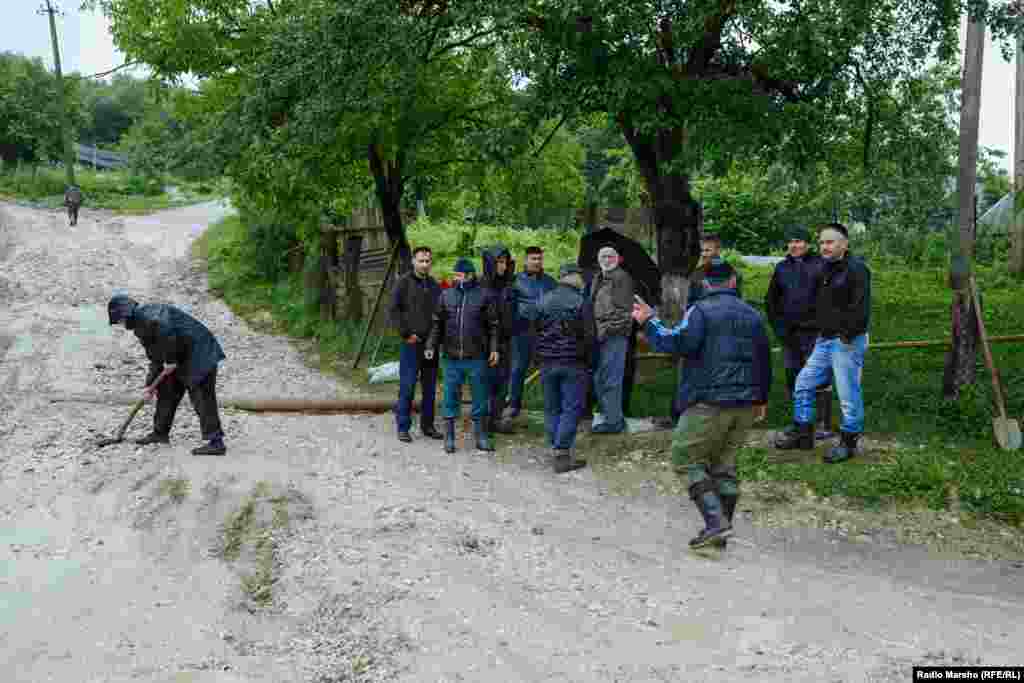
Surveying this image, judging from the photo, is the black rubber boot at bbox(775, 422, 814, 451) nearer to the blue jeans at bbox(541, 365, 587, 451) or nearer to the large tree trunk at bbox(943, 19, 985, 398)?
the blue jeans at bbox(541, 365, 587, 451)

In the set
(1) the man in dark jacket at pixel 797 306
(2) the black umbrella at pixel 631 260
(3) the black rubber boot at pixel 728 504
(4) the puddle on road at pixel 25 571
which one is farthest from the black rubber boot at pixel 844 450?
(4) the puddle on road at pixel 25 571

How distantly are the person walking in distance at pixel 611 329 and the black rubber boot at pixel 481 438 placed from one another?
1104 millimetres

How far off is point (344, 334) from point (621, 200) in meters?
18.1

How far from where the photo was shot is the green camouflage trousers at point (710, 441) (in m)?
6.73

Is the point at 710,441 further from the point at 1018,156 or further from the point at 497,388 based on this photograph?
the point at 1018,156

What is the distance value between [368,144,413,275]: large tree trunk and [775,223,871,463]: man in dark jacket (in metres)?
7.84

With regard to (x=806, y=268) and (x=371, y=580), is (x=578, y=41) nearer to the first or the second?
(x=806, y=268)

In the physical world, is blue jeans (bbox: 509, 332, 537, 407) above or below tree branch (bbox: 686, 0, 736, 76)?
below

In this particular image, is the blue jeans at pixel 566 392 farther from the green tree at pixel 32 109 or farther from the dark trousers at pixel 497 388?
the green tree at pixel 32 109

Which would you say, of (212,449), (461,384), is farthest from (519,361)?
(212,449)

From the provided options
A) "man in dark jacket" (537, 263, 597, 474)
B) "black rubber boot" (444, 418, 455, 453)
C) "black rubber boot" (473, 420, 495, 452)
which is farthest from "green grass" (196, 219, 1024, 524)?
"black rubber boot" (444, 418, 455, 453)

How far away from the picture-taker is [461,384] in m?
9.73

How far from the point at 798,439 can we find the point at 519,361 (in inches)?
119

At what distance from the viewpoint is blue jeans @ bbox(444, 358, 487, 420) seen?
31.7ft
